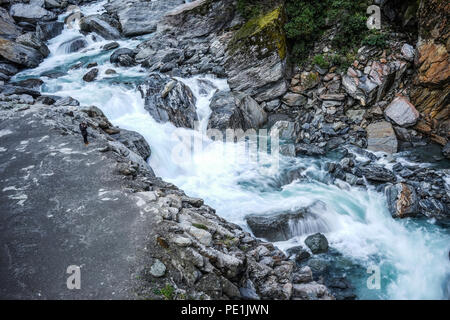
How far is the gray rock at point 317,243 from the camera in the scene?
8.71m

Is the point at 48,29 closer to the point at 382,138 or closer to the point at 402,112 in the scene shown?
the point at 382,138

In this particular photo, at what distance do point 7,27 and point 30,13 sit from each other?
14.5ft

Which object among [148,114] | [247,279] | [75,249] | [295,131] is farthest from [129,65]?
[247,279]

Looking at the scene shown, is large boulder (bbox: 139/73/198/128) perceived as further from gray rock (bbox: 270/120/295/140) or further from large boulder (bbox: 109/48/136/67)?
large boulder (bbox: 109/48/136/67)

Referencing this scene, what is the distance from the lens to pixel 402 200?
9805 mm

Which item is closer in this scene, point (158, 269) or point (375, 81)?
point (158, 269)

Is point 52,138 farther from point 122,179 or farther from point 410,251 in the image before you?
point 410,251

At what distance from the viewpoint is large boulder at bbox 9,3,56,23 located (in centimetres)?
2409

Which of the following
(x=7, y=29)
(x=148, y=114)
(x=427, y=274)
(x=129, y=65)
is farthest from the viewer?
(x=7, y=29)

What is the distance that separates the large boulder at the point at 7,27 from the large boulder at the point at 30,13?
36.8 inches

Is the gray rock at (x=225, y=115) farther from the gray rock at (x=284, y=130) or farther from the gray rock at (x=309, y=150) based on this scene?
the gray rock at (x=309, y=150)

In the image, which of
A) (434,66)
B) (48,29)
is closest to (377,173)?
(434,66)

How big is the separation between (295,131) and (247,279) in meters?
10.1
